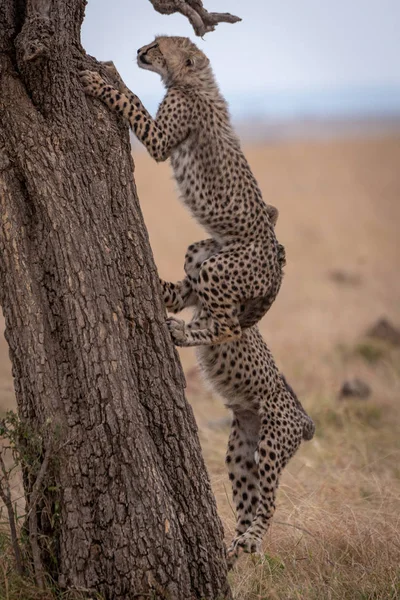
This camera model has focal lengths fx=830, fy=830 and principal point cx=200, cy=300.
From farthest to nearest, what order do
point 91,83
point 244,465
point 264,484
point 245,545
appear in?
point 244,465 → point 264,484 → point 245,545 → point 91,83

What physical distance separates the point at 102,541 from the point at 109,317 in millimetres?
830

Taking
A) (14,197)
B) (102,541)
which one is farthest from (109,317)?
(102,541)

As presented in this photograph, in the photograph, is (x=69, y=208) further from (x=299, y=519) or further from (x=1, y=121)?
(x=299, y=519)

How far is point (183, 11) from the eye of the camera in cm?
388

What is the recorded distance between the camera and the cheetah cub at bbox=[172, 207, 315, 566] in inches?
173

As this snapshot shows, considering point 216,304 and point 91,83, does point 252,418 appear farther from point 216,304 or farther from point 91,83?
point 91,83

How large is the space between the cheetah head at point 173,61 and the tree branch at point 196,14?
69 cm

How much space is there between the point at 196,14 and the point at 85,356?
5.84 feet

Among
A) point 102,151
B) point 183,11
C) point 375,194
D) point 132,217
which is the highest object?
point 375,194

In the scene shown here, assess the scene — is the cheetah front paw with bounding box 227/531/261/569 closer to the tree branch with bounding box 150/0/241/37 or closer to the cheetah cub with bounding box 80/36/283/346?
the cheetah cub with bounding box 80/36/283/346

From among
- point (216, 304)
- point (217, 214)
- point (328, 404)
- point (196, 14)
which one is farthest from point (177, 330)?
point (328, 404)

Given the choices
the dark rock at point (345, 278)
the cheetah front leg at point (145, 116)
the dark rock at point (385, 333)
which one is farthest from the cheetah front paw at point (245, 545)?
the dark rock at point (345, 278)

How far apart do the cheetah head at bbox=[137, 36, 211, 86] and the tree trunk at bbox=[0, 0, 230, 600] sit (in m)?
1.39

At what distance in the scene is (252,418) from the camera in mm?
4648
